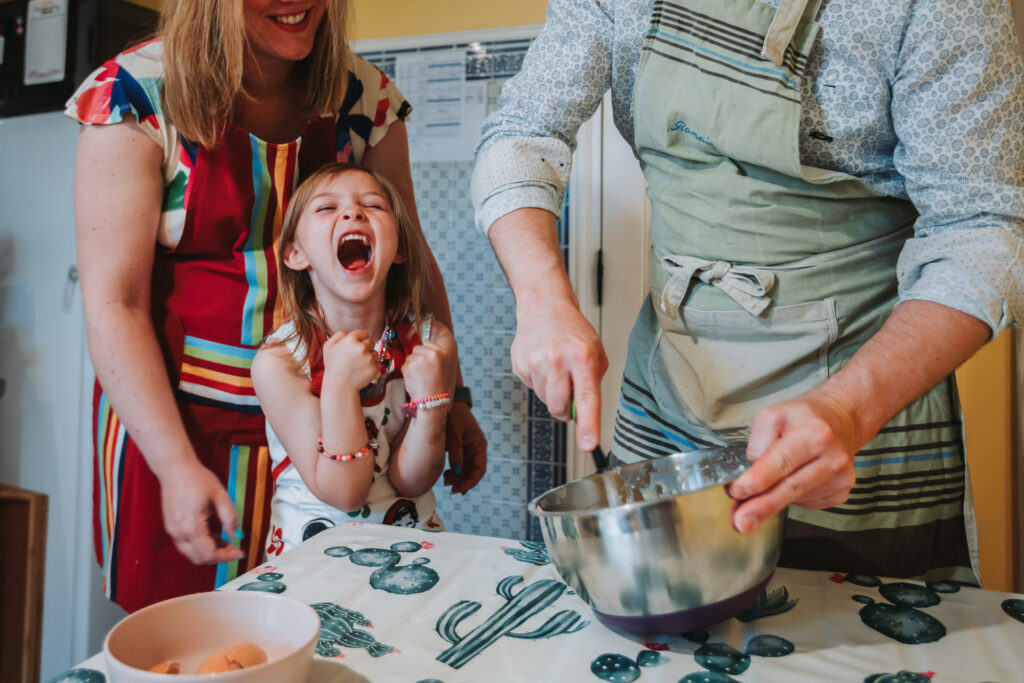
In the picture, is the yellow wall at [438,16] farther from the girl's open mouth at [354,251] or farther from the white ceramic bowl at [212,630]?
the white ceramic bowl at [212,630]

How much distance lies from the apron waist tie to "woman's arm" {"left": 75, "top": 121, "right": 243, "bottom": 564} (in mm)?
704

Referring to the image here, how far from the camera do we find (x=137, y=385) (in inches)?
46.6

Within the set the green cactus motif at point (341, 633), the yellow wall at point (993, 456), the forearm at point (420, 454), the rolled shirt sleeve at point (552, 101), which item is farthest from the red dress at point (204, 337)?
the yellow wall at point (993, 456)

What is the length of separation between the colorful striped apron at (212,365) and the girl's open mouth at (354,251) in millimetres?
112

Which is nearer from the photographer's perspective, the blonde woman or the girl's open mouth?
the blonde woman

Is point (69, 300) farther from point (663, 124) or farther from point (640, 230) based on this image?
point (663, 124)

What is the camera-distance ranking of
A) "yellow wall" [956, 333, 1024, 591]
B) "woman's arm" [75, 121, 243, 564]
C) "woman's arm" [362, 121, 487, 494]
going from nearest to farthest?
"woman's arm" [75, 121, 243, 564]
"woman's arm" [362, 121, 487, 494]
"yellow wall" [956, 333, 1024, 591]

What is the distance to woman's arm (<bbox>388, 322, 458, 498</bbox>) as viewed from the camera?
4.28 feet

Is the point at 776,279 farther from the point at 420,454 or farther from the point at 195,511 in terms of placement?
the point at 195,511

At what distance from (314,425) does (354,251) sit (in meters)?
0.30

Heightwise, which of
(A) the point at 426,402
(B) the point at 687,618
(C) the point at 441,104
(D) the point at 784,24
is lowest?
(B) the point at 687,618

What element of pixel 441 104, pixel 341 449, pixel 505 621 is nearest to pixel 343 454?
pixel 341 449

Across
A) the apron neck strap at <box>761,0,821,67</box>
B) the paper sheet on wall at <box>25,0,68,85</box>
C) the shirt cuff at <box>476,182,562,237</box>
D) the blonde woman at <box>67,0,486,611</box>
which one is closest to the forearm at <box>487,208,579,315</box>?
the shirt cuff at <box>476,182,562,237</box>

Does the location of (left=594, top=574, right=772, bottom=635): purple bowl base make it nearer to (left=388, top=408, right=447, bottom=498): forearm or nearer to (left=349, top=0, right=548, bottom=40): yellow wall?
(left=388, top=408, right=447, bottom=498): forearm
